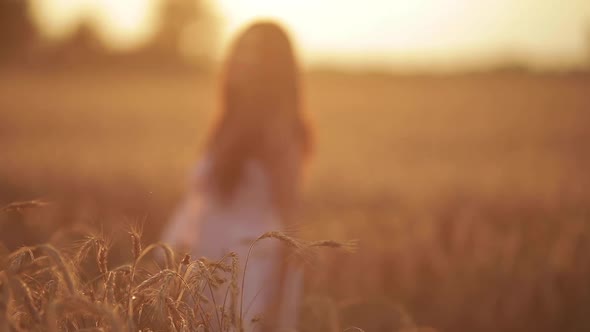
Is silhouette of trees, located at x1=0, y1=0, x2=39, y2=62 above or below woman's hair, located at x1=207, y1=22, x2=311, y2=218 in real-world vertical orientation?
above

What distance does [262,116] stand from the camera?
3.22 meters

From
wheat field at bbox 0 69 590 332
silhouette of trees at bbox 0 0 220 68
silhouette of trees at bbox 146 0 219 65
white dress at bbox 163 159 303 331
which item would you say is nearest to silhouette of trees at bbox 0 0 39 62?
silhouette of trees at bbox 0 0 220 68

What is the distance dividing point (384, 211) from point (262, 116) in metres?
3.07

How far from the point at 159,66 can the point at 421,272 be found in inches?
1276

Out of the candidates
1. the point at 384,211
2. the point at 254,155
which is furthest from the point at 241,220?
the point at 384,211

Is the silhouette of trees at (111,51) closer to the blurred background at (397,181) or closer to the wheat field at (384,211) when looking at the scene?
the blurred background at (397,181)

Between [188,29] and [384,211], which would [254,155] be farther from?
[188,29]

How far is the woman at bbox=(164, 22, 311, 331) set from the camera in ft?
10.4

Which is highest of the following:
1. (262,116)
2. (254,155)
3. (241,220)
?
(262,116)

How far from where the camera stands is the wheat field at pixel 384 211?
53.6 inches

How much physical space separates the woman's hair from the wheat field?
1.79 ft

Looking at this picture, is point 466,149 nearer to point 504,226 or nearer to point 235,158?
point 504,226

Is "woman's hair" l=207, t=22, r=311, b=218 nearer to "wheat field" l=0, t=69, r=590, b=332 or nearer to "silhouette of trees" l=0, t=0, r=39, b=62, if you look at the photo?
"wheat field" l=0, t=69, r=590, b=332

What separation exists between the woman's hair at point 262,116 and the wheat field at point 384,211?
1.79ft
